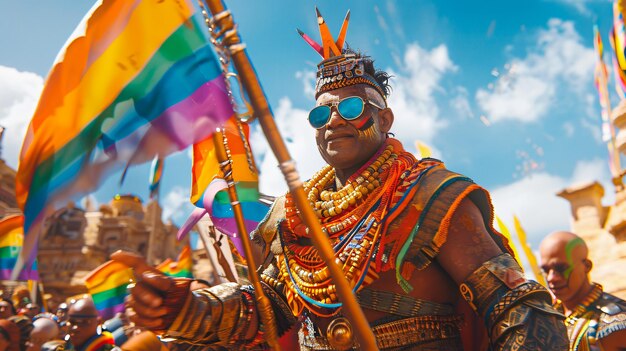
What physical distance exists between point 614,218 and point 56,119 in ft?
53.7

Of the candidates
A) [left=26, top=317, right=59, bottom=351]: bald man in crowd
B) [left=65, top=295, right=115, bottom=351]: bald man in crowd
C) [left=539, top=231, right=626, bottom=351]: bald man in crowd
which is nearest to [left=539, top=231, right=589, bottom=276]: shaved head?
[left=539, top=231, right=626, bottom=351]: bald man in crowd

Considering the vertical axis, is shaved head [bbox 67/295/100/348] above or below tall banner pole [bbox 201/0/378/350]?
below

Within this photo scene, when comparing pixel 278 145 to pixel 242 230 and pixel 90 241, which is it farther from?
pixel 90 241

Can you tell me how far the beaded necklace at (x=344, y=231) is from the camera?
8.66 feet

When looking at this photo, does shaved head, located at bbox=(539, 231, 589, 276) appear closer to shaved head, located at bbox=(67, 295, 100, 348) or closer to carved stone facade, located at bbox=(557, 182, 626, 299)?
shaved head, located at bbox=(67, 295, 100, 348)

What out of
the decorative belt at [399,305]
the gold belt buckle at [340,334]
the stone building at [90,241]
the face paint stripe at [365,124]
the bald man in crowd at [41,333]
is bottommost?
the bald man in crowd at [41,333]

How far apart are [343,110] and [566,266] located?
3.64m

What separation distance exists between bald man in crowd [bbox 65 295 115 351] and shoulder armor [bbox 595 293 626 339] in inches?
231

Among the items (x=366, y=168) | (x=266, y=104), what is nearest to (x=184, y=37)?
(x=266, y=104)

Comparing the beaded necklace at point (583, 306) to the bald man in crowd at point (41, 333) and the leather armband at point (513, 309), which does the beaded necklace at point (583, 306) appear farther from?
the bald man in crowd at point (41, 333)

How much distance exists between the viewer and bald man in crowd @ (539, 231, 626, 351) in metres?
4.63

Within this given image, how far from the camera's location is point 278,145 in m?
1.95

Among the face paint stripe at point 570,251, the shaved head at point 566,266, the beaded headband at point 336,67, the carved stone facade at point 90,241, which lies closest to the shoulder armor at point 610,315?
the shaved head at point 566,266

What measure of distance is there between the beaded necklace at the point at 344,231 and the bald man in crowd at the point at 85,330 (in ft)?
15.5
